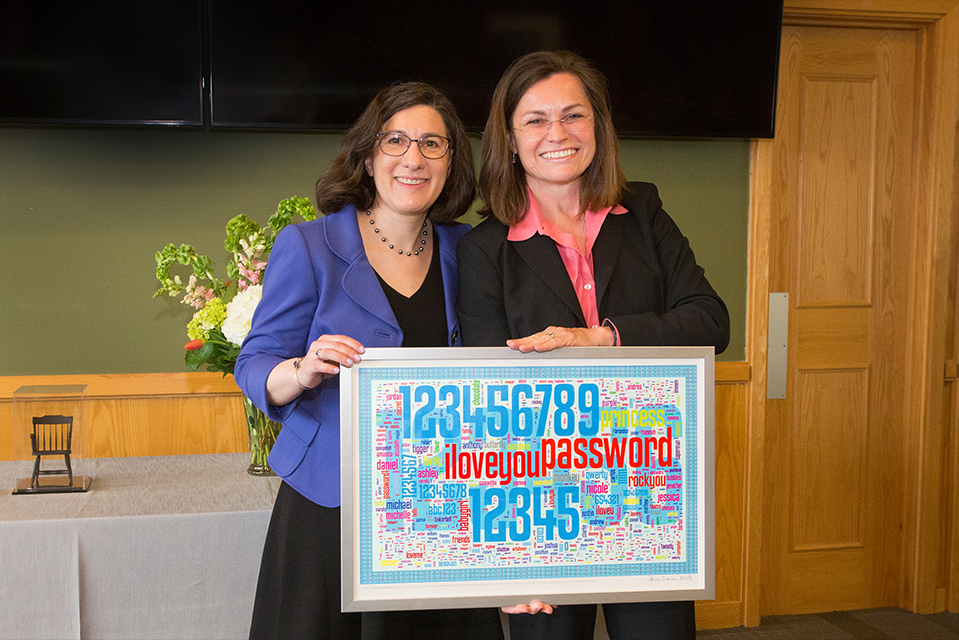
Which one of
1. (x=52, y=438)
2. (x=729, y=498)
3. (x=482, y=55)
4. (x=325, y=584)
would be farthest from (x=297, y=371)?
(x=729, y=498)

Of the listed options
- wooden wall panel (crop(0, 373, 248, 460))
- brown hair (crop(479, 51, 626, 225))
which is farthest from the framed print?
wooden wall panel (crop(0, 373, 248, 460))

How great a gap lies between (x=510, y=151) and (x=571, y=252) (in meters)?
0.22

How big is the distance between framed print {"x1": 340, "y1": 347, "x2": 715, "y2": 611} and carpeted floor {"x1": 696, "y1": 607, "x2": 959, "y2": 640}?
182 cm

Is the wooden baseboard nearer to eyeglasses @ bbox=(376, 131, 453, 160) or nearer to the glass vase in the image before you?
the glass vase

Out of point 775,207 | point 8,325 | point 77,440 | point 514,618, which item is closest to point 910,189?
point 775,207

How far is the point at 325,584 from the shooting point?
4.49ft

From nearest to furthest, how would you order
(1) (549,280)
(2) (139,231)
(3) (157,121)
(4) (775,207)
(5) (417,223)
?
(1) (549,280) → (5) (417,223) → (3) (157,121) → (2) (139,231) → (4) (775,207)

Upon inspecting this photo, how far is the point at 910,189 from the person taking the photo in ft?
9.80

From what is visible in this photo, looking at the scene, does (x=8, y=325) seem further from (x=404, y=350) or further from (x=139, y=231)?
(x=404, y=350)

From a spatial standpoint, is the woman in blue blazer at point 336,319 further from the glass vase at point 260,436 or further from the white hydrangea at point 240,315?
the glass vase at point 260,436

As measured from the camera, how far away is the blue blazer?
1378 millimetres

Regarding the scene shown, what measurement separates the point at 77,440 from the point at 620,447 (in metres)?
1.45

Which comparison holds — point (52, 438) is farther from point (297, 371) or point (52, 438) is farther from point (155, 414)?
point (297, 371)

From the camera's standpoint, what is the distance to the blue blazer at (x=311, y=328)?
138cm
